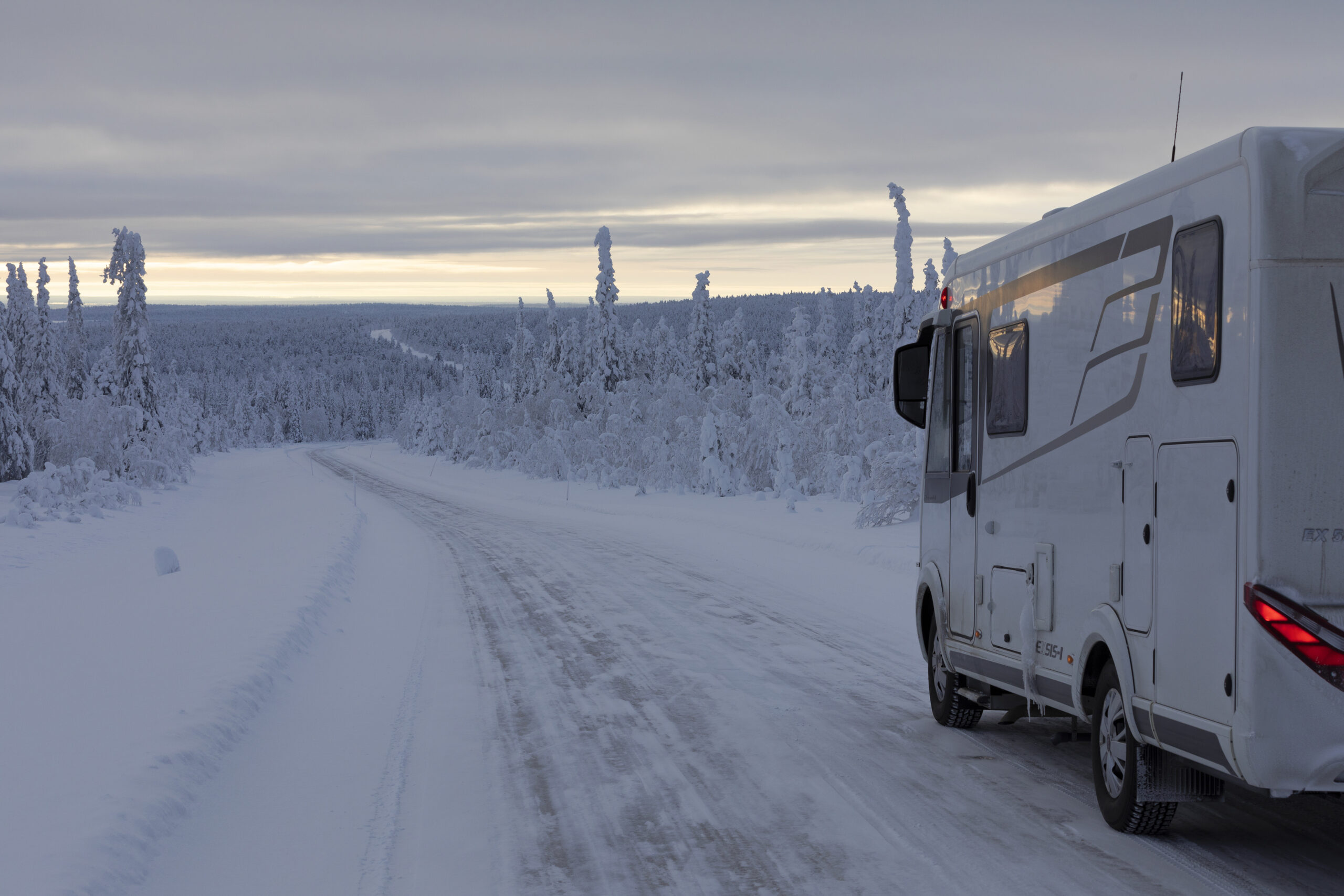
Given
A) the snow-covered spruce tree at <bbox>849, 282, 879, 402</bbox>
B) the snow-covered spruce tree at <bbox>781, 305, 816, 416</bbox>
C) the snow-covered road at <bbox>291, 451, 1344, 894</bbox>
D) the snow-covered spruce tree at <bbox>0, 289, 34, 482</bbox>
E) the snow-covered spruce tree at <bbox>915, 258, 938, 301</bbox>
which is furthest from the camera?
the snow-covered spruce tree at <bbox>781, 305, 816, 416</bbox>

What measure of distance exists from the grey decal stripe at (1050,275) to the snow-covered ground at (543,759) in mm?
3021

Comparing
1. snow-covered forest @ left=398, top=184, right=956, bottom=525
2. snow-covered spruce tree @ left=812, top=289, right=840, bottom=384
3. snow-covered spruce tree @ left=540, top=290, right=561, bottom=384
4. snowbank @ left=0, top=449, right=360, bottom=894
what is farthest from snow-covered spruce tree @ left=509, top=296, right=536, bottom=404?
snowbank @ left=0, top=449, right=360, bottom=894

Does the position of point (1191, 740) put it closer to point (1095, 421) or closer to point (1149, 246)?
point (1095, 421)

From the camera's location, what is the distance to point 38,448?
192 feet

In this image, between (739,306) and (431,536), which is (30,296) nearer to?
(739,306)

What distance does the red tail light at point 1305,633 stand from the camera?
4590 mm

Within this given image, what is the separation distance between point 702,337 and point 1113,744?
70.5 m

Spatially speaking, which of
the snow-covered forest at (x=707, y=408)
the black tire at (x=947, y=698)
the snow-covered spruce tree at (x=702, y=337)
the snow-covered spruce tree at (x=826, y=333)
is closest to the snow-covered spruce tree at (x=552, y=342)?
the snow-covered forest at (x=707, y=408)

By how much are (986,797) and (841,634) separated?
5.96m

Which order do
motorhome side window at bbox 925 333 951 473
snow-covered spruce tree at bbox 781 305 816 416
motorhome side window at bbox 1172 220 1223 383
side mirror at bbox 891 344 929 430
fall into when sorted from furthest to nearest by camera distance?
snow-covered spruce tree at bbox 781 305 816 416 → side mirror at bbox 891 344 929 430 → motorhome side window at bbox 925 333 951 473 → motorhome side window at bbox 1172 220 1223 383

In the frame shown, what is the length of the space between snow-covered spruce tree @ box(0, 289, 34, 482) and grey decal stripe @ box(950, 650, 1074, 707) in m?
52.0

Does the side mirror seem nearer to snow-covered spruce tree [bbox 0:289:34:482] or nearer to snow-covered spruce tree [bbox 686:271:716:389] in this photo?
snow-covered spruce tree [bbox 0:289:34:482]

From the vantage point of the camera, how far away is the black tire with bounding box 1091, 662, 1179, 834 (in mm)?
5820

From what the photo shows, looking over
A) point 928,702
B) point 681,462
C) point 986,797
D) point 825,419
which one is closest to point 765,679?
point 928,702
